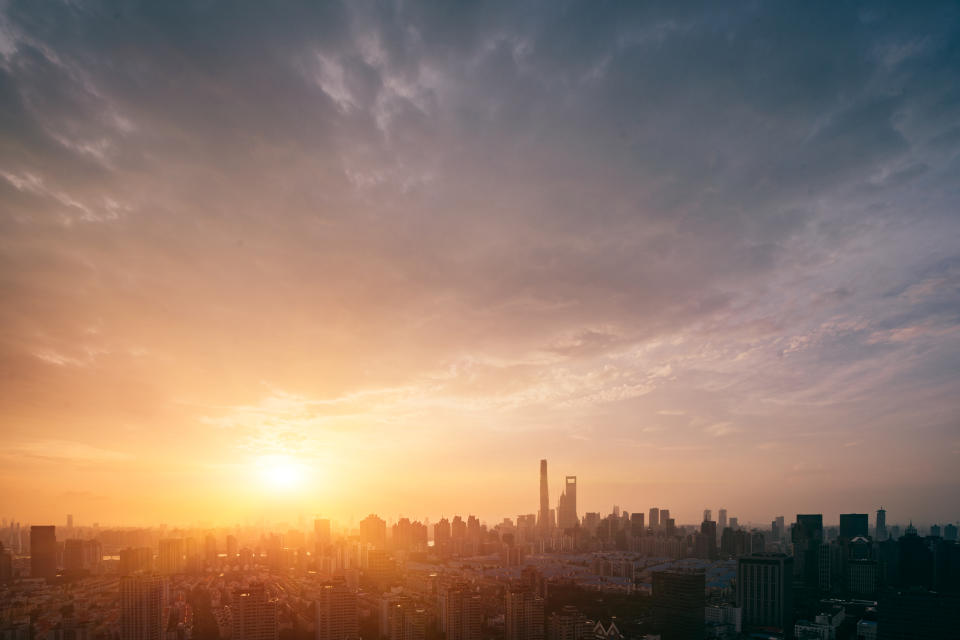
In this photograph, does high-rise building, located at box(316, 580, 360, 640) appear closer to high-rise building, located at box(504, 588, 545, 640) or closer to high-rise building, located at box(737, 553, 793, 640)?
high-rise building, located at box(504, 588, 545, 640)

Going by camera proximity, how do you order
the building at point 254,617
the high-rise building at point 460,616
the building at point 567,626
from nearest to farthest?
1. the building at point 567,626
2. the high-rise building at point 460,616
3. the building at point 254,617

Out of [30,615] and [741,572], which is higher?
[30,615]

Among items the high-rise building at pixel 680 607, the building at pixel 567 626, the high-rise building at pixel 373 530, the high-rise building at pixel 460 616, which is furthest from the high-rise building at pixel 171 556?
the high-rise building at pixel 680 607

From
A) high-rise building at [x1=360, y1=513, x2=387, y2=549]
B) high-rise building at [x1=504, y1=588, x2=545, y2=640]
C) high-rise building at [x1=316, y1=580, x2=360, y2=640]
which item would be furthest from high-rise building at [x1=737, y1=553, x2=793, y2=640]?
high-rise building at [x1=360, y1=513, x2=387, y2=549]

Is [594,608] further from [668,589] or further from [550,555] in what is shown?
[550,555]

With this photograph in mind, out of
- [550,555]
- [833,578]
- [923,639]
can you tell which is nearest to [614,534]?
[550,555]

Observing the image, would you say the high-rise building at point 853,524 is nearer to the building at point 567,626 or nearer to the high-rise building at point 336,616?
the building at point 567,626
